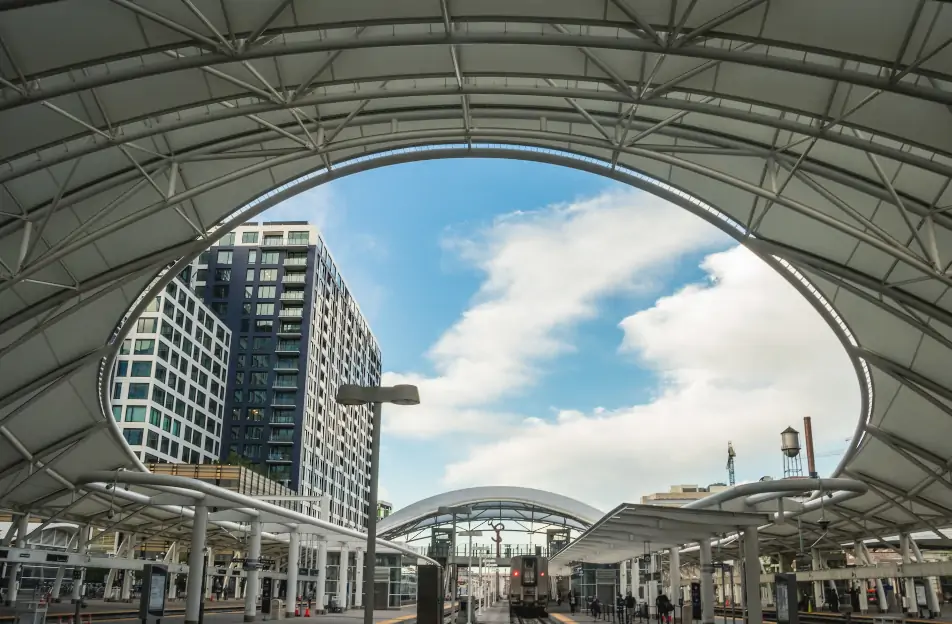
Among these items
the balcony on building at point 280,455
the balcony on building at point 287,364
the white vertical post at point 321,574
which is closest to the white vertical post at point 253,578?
the white vertical post at point 321,574

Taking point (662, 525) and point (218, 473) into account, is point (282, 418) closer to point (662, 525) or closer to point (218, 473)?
point (218, 473)

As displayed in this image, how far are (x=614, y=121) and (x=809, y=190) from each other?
6653 mm

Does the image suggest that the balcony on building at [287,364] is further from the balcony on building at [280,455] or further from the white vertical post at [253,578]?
the white vertical post at [253,578]

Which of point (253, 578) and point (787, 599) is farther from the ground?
point (787, 599)

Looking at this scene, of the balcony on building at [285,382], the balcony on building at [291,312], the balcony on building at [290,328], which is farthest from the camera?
the balcony on building at [291,312]

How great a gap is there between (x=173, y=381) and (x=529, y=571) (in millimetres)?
53719

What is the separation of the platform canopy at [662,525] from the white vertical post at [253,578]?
17.4 meters

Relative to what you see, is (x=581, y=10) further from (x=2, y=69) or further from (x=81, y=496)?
(x=81, y=496)

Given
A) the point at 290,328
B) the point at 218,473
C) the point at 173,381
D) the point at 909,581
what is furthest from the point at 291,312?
the point at 909,581

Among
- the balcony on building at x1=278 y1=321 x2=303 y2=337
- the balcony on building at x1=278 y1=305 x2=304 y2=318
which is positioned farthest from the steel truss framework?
the balcony on building at x1=278 y1=305 x2=304 y2=318

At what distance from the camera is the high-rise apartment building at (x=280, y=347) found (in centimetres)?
11575

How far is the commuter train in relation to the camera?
5754 centimetres

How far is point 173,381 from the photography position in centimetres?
9450

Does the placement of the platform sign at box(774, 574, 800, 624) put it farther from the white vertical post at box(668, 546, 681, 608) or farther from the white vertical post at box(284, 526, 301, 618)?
the white vertical post at box(284, 526, 301, 618)
